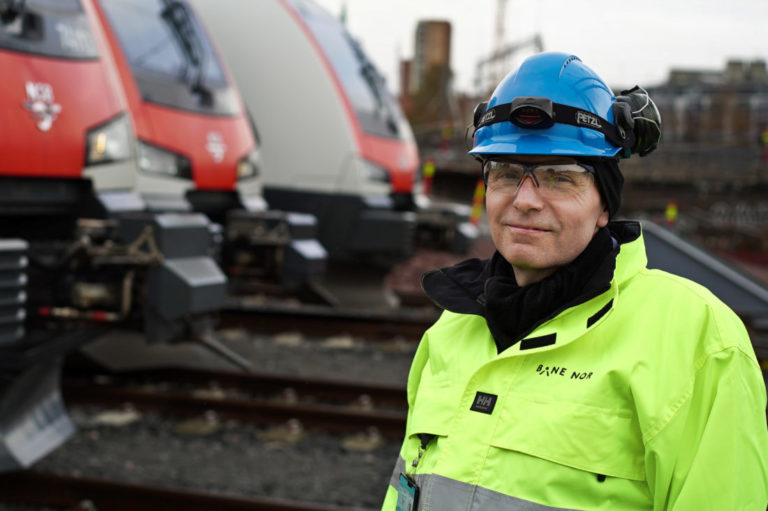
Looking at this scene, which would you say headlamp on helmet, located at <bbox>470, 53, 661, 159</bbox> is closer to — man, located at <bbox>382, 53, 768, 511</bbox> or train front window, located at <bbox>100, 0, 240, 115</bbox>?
man, located at <bbox>382, 53, 768, 511</bbox>

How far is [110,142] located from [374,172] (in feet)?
12.1

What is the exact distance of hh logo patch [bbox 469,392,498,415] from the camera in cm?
148

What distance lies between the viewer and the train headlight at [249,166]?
6.56 metres

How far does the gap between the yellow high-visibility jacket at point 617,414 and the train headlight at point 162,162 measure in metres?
4.19

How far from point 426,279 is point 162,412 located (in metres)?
3.92

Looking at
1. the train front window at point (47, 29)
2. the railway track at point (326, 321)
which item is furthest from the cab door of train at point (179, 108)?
the railway track at point (326, 321)

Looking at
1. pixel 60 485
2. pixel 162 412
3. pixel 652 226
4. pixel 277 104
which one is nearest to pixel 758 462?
pixel 60 485

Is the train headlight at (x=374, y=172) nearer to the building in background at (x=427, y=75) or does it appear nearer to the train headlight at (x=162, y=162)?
the train headlight at (x=162, y=162)

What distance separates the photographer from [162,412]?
5305 mm

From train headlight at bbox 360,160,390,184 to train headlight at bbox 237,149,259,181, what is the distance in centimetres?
145

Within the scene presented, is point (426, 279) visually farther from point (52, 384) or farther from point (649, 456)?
point (52, 384)

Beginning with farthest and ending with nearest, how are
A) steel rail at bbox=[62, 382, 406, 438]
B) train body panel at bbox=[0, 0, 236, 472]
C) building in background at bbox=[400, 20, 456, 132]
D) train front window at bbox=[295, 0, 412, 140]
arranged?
1. building in background at bbox=[400, 20, 456, 132]
2. train front window at bbox=[295, 0, 412, 140]
3. steel rail at bbox=[62, 382, 406, 438]
4. train body panel at bbox=[0, 0, 236, 472]

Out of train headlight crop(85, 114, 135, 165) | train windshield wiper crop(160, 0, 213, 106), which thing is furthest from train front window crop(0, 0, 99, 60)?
train windshield wiper crop(160, 0, 213, 106)

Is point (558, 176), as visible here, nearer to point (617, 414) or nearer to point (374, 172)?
point (617, 414)
